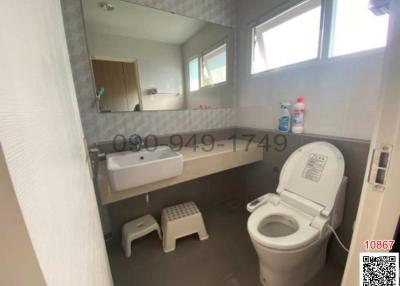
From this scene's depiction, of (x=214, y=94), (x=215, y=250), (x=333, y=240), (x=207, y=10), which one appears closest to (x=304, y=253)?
(x=333, y=240)

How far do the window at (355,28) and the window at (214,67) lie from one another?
0.95 metres

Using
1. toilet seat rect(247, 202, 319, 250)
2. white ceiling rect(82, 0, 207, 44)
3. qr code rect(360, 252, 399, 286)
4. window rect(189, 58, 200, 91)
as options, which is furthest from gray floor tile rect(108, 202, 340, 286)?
white ceiling rect(82, 0, 207, 44)

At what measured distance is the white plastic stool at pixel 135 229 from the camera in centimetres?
139

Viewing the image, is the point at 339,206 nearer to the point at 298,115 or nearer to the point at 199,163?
the point at 298,115

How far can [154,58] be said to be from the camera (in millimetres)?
1510


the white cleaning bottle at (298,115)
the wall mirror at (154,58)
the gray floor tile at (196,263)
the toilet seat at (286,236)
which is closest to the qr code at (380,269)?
the toilet seat at (286,236)

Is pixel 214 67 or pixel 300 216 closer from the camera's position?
pixel 300 216

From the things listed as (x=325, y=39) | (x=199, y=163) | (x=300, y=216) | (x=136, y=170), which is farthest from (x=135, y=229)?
(x=325, y=39)

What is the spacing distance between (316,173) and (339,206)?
0.76 feet

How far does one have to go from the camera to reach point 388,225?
0.47 metres

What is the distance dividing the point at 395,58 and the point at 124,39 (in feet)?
5.06

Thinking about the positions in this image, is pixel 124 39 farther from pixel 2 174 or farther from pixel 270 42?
pixel 2 174

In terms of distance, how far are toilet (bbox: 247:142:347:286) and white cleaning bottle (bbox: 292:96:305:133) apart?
6.6 inches

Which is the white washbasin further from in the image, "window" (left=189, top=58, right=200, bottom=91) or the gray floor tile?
"window" (left=189, top=58, right=200, bottom=91)
